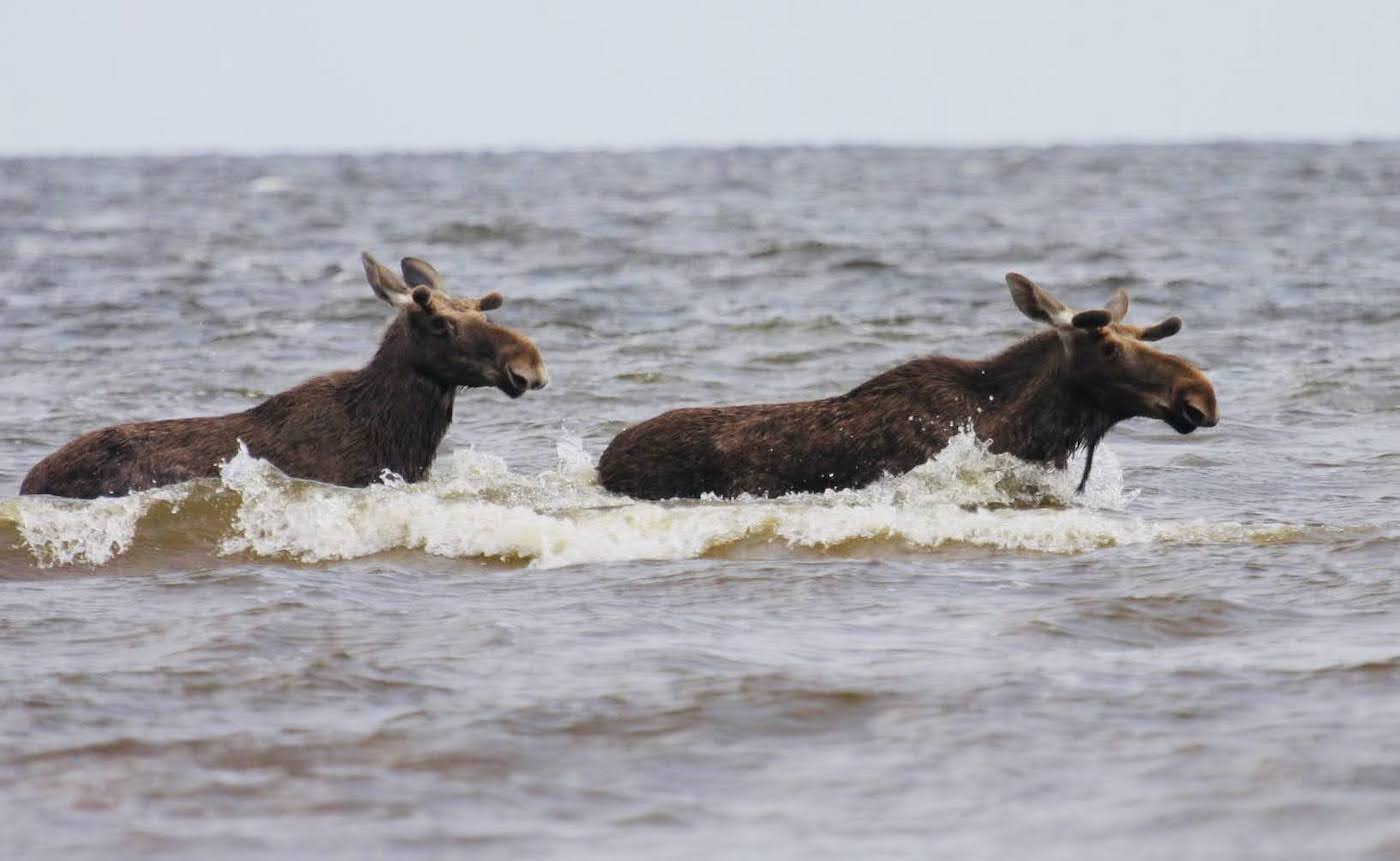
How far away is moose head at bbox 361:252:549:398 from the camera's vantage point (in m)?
11.2

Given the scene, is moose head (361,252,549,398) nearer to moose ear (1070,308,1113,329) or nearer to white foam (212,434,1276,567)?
white foam (212,434,1276,567)

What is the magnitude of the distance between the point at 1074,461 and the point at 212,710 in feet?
20.7

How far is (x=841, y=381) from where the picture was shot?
736 inches

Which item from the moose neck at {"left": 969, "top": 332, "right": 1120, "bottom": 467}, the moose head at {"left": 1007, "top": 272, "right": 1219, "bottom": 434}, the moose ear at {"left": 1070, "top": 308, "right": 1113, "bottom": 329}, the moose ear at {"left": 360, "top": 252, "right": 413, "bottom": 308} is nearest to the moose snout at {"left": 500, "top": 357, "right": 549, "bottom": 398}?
the moose ear at {"left": 360, "top": 252, "right": 413, "bottom": 308}

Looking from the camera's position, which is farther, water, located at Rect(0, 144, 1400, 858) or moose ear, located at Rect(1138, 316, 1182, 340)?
moose ear, located at Rect(1138, 316, 1182, 340)

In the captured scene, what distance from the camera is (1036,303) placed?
458 inches

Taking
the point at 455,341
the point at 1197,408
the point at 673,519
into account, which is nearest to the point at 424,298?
the point at 455,341

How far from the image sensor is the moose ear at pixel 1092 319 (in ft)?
36.9

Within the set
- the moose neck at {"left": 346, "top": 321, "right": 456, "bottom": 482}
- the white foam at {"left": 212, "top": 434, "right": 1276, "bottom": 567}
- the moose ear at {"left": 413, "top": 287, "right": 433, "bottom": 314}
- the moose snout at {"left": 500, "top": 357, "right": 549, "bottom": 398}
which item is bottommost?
the white foam at {"left": 212, "top": 434, "right": 1276, "bottom": 567}

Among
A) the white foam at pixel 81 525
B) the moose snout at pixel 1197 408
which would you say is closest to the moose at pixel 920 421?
the moose snout at pixel 1197 408

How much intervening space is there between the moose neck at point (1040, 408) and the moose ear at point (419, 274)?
3.12m

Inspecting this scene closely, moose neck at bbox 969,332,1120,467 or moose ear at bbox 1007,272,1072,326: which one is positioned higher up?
moose ear at bbox 1007,272,1072,326

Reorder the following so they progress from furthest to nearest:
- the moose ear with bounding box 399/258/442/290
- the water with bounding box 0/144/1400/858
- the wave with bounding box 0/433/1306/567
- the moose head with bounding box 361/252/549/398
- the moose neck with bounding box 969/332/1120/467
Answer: the moose ear with bounding box 399/258/442/290 → the moose neck with bounding box 969/332/1120/467 → the moose head with bounding box 361/252/549/398 → the wave with bounding box 0/433/1306/567 → the water with bounding box 0/144/1400/858

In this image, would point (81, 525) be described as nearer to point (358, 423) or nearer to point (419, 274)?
point (358, 423)
